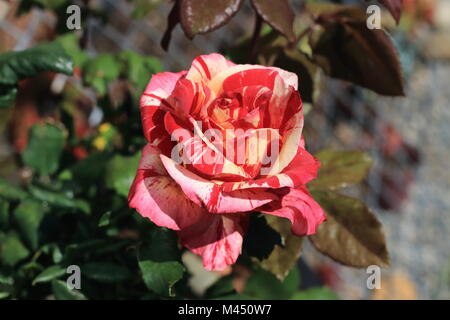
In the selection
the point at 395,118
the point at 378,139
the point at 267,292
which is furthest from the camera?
the point at 395,118

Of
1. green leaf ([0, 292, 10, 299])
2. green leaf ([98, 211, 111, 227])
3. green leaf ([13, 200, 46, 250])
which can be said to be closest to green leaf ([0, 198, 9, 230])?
green leaf ([13, 200, 46, 250])

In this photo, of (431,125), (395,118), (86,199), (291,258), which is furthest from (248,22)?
(291,258)

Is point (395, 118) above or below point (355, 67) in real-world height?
below

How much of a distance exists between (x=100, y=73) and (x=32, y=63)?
28 cm

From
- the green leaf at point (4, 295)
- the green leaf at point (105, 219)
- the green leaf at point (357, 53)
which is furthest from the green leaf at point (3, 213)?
the green leaf at point (357, 53)

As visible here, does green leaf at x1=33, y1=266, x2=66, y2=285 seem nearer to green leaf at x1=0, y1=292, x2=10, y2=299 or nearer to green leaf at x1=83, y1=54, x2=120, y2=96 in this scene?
green leaf at x1=0, y1=292, x2=10, y2=299

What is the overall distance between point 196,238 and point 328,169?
0.87 ft

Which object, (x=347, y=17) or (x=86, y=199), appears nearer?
(x=347, y=17)

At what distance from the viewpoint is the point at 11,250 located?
0.65 meters

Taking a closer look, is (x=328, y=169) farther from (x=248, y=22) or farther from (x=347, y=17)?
(x=248, y=22)

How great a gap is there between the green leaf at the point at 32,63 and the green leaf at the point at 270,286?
37 cm

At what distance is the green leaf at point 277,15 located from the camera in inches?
20.7

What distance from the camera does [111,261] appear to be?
0.65 m

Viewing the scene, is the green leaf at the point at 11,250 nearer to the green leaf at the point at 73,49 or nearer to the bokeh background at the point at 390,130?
the green leaf at the point at 73,49
